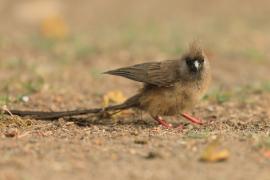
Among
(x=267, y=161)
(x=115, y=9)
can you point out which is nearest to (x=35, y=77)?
(x=267, y=161)

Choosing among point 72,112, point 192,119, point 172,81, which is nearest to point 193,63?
point 172,81

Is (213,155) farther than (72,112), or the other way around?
(72,112)

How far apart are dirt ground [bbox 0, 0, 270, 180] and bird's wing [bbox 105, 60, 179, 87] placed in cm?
47

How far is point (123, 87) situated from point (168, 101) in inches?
84.8

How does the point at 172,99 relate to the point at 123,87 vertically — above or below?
below

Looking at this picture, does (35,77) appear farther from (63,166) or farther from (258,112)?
(63,166)

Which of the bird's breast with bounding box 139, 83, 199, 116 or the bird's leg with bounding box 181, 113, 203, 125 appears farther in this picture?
the bird's leg with bounding box 181, 113, 203, 125

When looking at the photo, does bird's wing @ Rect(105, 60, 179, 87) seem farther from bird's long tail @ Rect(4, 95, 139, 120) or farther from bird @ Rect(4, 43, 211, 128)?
bird's long tail @ Rect(4, 95, 139, 120)

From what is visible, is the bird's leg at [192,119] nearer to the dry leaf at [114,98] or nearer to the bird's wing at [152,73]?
the bird's wing at [152,73]

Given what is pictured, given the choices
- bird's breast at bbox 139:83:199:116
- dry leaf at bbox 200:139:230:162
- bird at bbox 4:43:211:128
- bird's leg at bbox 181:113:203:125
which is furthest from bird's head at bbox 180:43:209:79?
dry leaf at bbox 200:139:230:162

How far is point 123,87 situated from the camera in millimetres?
9211

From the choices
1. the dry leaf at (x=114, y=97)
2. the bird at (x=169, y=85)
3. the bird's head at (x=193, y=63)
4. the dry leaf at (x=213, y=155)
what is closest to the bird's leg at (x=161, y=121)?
the bird at (x=169, y=85)

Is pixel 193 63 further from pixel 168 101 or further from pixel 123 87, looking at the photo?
pixel 123 87

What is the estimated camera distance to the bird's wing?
7145 mm
